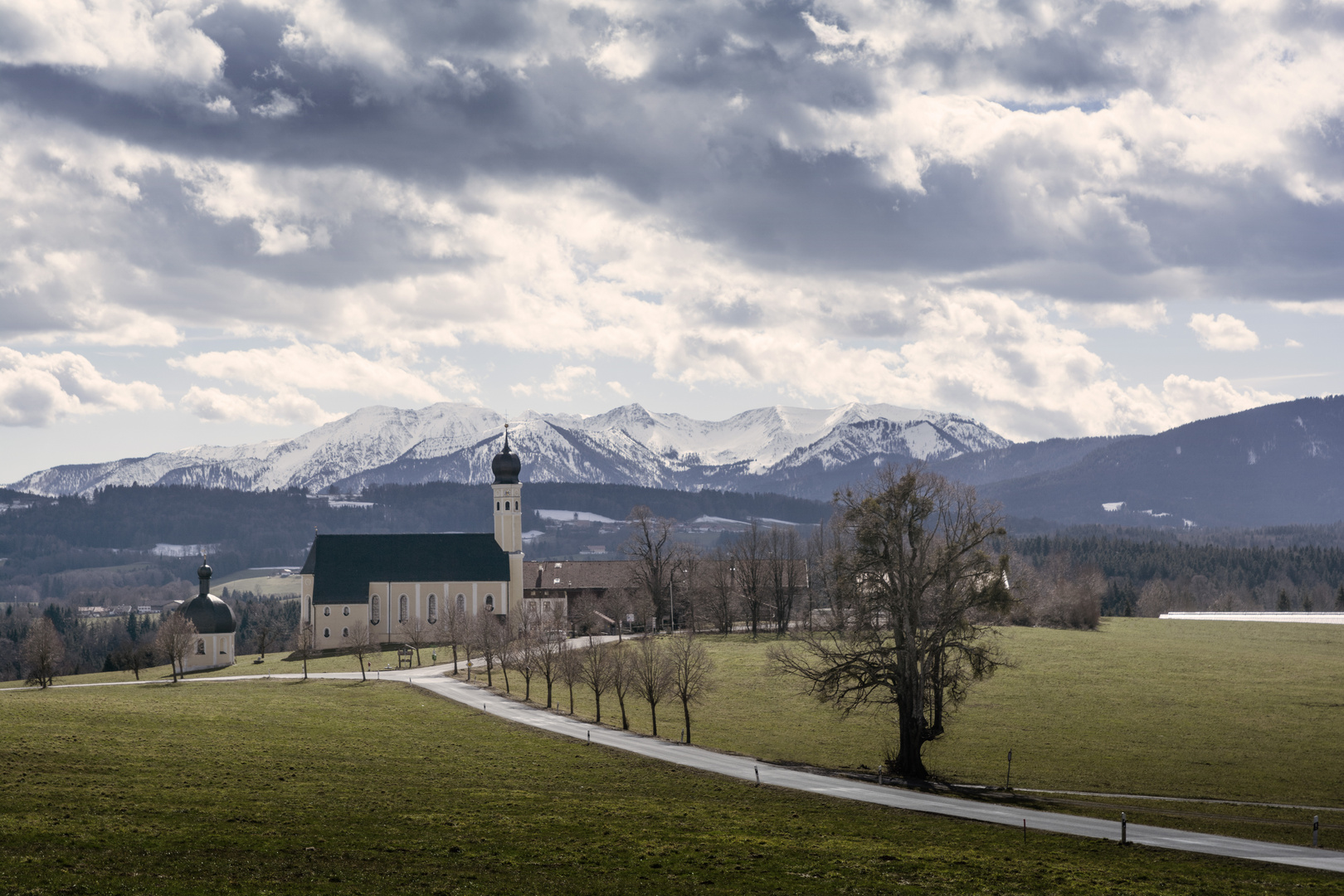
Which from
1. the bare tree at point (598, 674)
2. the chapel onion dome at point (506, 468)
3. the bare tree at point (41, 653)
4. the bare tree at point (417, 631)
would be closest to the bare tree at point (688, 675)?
the bare tree at point (598, 674)

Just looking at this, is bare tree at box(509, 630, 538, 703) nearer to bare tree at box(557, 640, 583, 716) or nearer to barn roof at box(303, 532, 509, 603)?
bare tree at box(557, 640, 583, 716)

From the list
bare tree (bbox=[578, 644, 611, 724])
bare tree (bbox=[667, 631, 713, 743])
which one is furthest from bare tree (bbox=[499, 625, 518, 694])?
bare tree (bbox=[667, 631, 713, 743])

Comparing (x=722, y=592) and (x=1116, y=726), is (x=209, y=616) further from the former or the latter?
(x=1116, y=726)

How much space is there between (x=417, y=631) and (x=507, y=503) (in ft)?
79.1

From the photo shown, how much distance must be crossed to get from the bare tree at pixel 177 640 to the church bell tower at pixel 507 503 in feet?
119

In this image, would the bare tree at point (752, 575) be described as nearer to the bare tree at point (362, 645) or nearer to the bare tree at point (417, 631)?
the bare tree at point (417, 631)

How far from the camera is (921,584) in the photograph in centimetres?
4972

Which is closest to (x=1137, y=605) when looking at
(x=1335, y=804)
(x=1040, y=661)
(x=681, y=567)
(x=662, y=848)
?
(x=681, y=567)

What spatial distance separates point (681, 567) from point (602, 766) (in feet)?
254

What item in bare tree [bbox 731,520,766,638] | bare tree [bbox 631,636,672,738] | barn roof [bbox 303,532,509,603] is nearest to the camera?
bare tree [bbox 631,636,672,738]

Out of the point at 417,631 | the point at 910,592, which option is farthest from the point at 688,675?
the point at 417,631

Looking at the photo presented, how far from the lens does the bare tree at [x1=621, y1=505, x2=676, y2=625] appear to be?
4690 inches

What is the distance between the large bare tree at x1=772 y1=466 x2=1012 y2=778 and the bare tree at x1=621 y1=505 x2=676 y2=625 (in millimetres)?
68694

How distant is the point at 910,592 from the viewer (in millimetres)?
49406
